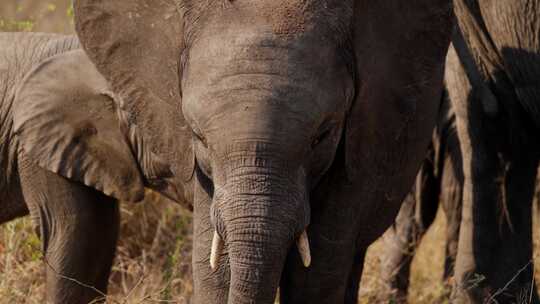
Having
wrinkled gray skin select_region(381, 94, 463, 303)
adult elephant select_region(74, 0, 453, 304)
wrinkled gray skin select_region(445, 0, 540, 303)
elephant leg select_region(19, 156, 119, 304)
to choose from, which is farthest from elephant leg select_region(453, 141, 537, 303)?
elephant leg select_region(19, 156, 119, 304)

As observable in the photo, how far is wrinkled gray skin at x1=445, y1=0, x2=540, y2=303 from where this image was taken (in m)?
5.19

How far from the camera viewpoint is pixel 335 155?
4023 mm

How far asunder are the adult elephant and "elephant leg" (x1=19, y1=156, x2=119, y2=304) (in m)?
0.76

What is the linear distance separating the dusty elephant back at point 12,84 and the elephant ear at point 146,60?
2.91ft

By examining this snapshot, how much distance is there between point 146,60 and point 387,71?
725 mm

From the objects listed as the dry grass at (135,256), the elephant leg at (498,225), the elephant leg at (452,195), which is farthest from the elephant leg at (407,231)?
the dry grass at (135,256)

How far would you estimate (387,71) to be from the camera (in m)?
3.97

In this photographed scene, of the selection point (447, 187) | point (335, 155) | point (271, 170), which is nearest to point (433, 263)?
point (447, 187)

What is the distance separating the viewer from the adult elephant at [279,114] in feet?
11.6

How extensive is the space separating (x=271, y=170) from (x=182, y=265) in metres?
2.33

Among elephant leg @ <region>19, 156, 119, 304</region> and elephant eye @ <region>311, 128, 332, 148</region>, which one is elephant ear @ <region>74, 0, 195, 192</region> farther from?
elephant leg @ <region>19, 156, 119, 304</region>

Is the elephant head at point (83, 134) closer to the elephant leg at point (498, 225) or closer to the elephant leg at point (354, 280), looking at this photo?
the elephant leg at point (354, 280)

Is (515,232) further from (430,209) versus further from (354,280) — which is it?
(430,209)

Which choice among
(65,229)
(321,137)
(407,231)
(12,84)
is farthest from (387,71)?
(407,231)
